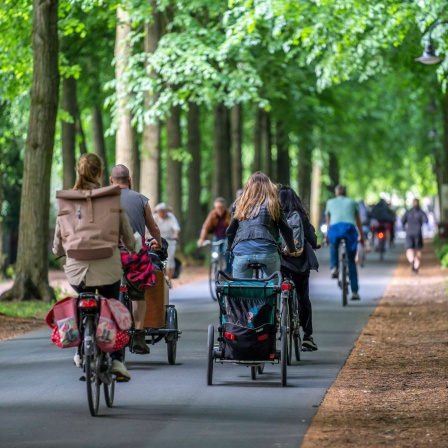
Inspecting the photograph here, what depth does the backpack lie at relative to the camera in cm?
911

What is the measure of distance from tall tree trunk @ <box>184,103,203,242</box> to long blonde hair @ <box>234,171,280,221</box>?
22.4 m

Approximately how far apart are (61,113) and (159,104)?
383 cm

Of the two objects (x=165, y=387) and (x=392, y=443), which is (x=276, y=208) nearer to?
(x=165, y=387)

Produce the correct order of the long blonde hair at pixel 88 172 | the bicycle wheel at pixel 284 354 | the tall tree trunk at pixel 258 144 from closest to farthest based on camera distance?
the long blonde hair at pixel 88 172 < the bicycle wheel at pixel 284 354 < the tall tree trunk at pixel 258 144

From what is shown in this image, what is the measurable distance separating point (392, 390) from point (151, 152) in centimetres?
1626

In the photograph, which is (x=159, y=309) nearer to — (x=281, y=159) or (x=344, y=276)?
(x=344, y=276)

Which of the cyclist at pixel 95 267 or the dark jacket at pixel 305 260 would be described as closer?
the cyclist at pixel 95 267

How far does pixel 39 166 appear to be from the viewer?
19.8 m

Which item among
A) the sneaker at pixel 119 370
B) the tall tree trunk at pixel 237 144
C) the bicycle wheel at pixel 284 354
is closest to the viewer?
the sneaker at pixel 119 370

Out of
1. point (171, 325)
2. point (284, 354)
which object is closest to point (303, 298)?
point (171, 325)

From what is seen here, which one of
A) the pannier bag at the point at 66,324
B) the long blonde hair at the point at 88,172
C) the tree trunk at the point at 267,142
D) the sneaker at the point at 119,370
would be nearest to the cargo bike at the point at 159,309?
the long blonde hair at the point at 88,172

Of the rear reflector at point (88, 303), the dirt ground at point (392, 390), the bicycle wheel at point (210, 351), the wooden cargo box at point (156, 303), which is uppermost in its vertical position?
the rear reflector at point (88, 303)

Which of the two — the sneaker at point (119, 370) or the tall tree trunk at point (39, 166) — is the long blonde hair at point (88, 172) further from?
the tall tree trunk at point (39, 166)

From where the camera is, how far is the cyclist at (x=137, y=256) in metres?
11.2
